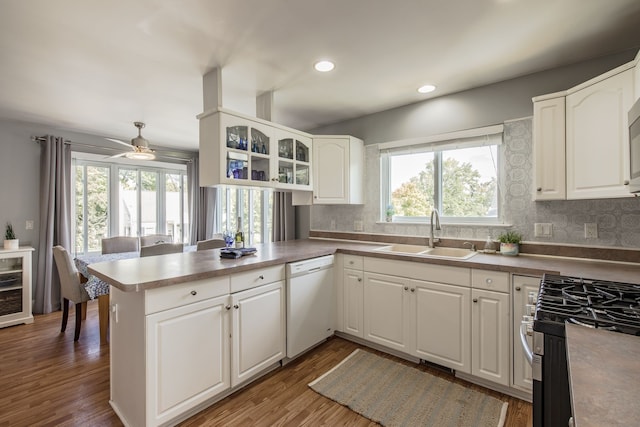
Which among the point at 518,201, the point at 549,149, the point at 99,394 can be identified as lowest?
the point at 99,394

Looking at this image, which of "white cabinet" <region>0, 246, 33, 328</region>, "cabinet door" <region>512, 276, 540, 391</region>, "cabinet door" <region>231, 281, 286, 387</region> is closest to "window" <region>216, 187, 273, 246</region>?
"white cabinet" <region>0, 246, 33, 328</region>

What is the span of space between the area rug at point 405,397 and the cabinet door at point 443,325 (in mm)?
156

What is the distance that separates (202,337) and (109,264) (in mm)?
800

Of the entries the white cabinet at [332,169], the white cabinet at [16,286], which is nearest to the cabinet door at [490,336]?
the white cabinet at [332,169]

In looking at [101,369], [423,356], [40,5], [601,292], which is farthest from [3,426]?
[601,292]

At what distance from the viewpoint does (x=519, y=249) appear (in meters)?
2.43

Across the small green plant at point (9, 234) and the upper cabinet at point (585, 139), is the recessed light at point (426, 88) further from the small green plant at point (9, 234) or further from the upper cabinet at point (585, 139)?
the small green plant at point (9, 234)

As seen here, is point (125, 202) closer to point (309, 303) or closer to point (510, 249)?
point (309, 303)

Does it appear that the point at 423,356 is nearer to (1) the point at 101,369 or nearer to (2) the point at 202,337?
(2) the point at 202,337

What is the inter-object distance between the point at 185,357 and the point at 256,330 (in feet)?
1.69

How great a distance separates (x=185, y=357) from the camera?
66.5 inches

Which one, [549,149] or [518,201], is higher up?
[549,149]

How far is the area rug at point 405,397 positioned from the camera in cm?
178

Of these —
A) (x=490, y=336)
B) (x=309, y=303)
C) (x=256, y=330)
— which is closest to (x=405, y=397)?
(x=490, y=336)
